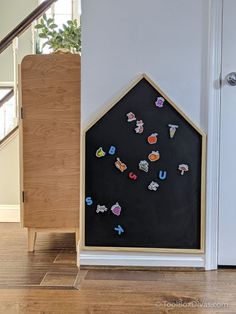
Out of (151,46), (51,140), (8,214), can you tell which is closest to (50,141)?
(51,140)

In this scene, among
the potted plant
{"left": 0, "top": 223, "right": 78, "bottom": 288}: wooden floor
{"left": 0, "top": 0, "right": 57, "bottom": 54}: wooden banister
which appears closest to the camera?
{"left": 0, "top": 223, "right": 78, "bottom": 288}: wooden floor

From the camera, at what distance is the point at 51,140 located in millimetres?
2297

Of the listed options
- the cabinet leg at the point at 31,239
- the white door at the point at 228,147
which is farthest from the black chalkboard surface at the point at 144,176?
the cabinet leg at the point at 31,239

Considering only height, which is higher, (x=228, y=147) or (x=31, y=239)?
(x=228, y=147)

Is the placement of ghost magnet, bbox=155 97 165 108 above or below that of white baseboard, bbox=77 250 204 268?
above

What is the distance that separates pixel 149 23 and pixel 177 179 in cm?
84

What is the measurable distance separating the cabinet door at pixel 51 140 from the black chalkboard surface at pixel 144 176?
11.3 inches

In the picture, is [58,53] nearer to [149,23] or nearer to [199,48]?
[149,23]

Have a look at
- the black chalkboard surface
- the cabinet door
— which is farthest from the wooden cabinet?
the black chalkboard surface

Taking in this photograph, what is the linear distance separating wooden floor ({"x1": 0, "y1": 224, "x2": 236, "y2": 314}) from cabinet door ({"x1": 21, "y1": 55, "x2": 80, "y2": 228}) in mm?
304

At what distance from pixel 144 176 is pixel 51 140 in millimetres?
635

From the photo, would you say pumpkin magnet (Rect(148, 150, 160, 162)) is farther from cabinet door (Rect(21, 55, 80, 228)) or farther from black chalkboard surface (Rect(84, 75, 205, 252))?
cabinet door (Rect(21, 55, 80, 228))

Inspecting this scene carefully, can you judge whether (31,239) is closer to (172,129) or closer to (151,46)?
(172,129)

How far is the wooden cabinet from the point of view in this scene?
2.28m
